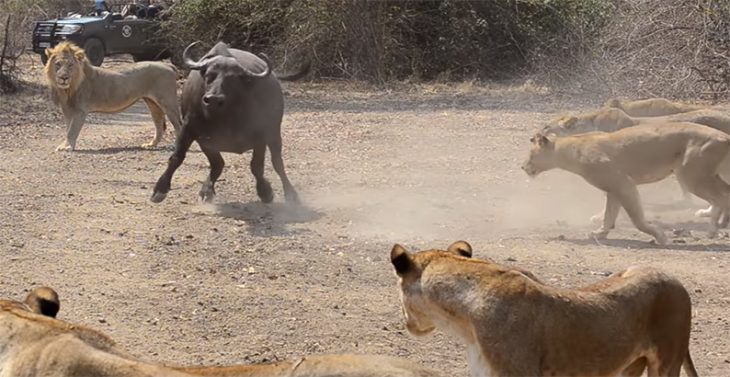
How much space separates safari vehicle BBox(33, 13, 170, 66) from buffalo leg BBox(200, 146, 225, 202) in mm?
17216

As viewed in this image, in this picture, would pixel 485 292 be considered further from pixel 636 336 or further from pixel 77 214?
pixel 77 214

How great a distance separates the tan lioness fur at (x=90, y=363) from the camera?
4457mm

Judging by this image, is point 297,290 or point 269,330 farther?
point 297,290

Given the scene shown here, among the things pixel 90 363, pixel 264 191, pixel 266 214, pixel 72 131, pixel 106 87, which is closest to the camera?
pixel 90 363

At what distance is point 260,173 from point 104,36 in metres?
18.8

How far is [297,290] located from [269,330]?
3.57 feet

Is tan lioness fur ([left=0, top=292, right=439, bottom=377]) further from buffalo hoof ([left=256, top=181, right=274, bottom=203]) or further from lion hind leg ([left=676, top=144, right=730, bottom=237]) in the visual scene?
buffalo hoof ([left=256, top=181, right=274, bottom=203])

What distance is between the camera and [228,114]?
42.1 ft

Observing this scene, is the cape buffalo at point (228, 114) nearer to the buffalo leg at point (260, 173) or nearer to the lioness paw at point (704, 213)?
the buffalo leg at point (260, 173)

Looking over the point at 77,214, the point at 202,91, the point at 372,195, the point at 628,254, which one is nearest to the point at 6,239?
the point at 77,214

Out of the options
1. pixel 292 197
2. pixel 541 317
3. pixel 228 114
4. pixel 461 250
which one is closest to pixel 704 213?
pixel 292 197

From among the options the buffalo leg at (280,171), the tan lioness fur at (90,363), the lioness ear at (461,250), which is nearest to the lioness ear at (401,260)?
the lioness ear at (461,250)

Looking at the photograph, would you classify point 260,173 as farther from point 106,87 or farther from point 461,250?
point 461,250

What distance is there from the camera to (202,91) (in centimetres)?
1298
